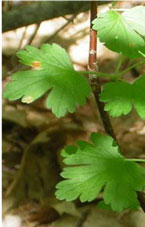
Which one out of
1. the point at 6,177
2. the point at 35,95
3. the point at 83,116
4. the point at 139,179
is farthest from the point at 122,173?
the point at 83,116

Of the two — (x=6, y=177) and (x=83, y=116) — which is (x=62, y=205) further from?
(x=83, y=116)

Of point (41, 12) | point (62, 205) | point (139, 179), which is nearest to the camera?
point (139, 179)

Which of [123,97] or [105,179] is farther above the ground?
[123,97]

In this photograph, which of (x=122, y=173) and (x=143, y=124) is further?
(x=143, y=124)

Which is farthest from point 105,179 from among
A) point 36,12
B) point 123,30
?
point 36,12

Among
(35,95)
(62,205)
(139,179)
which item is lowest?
(62,205)

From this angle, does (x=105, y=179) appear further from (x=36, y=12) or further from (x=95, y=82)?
(x=36, y=12)

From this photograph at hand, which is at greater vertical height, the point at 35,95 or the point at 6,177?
the point at 35,95
